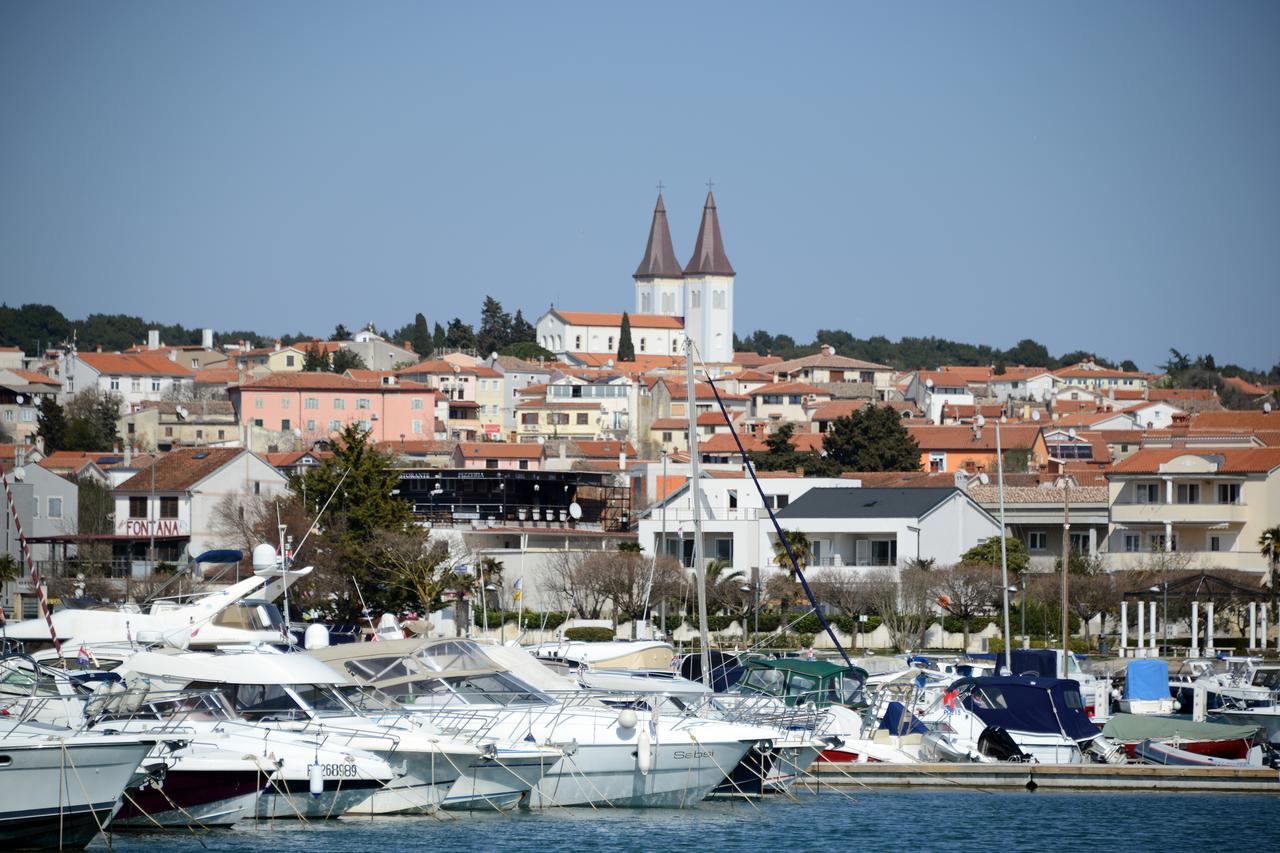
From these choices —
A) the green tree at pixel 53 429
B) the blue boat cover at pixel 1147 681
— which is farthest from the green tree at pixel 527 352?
the blue boat cover at pixel 1147 681

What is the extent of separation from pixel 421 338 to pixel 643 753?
495 feet

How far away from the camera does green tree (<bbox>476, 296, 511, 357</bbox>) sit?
176875 millimetres

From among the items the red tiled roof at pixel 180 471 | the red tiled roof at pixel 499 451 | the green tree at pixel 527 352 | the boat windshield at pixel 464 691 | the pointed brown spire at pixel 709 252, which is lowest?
the boat windshield at pixel 464 691

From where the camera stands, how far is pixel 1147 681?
3803 cm

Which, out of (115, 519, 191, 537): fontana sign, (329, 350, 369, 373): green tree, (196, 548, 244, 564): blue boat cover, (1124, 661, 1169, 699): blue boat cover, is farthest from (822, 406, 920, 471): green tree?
(196, 548, 244, 564): blue boat cover

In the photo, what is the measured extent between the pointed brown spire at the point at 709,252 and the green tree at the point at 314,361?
5816 cm

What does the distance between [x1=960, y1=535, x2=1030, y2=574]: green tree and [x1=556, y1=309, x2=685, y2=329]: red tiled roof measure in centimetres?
13273

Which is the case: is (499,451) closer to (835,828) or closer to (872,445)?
(872,445)

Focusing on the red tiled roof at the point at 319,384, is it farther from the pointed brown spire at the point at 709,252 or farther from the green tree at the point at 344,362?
the pointed brown spire at the point at 709,252

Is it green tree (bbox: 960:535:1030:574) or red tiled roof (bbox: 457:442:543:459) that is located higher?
red tiled roof (bbox: 457:442:543:459)

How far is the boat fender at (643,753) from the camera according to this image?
2445 centimetres

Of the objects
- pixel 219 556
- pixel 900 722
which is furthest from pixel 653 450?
pixel 900 722

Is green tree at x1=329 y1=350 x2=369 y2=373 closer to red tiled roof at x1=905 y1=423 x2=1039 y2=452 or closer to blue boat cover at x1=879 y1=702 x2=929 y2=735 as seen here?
red tiled roof at x1=905 y1=423 x2=1039 y2=452

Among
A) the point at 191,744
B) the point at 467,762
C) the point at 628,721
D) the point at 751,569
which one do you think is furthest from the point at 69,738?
the point at 751,569
